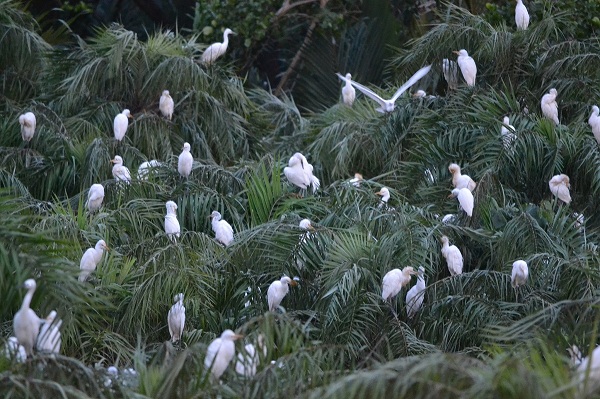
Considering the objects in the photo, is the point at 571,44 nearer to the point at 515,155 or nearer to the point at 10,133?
the point at 515,155

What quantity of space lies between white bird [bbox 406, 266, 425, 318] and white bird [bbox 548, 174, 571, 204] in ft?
5.58

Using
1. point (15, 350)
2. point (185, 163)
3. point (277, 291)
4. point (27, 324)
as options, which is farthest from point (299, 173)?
point (15, 350)

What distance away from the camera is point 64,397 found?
4.60m

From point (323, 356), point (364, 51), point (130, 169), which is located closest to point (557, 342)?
point (323, 356)

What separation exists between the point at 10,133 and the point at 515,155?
4620 millimetres

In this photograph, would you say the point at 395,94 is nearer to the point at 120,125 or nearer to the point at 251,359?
the point at 120,125

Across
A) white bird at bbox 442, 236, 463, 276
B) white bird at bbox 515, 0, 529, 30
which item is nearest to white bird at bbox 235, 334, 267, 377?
white bird at bbox 442, 236, 463, 276

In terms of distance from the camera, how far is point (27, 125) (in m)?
10.5

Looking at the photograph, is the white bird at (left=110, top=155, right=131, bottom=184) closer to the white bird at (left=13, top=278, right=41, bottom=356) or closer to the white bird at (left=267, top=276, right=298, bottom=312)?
the white bird at (left=267, top=276, right=298, bottom=312)

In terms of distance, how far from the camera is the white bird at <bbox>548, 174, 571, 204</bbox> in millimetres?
8906

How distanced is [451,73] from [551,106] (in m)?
1.24

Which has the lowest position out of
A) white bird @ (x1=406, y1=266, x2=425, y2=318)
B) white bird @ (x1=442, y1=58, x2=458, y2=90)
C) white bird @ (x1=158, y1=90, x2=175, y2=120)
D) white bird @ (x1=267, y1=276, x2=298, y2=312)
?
white bird @ (x1=158, y1=90, x2=175, y2=120)

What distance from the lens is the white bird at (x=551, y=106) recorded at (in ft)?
32.5

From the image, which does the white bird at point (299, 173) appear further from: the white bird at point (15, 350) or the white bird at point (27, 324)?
the white bird at point (27, 324)
